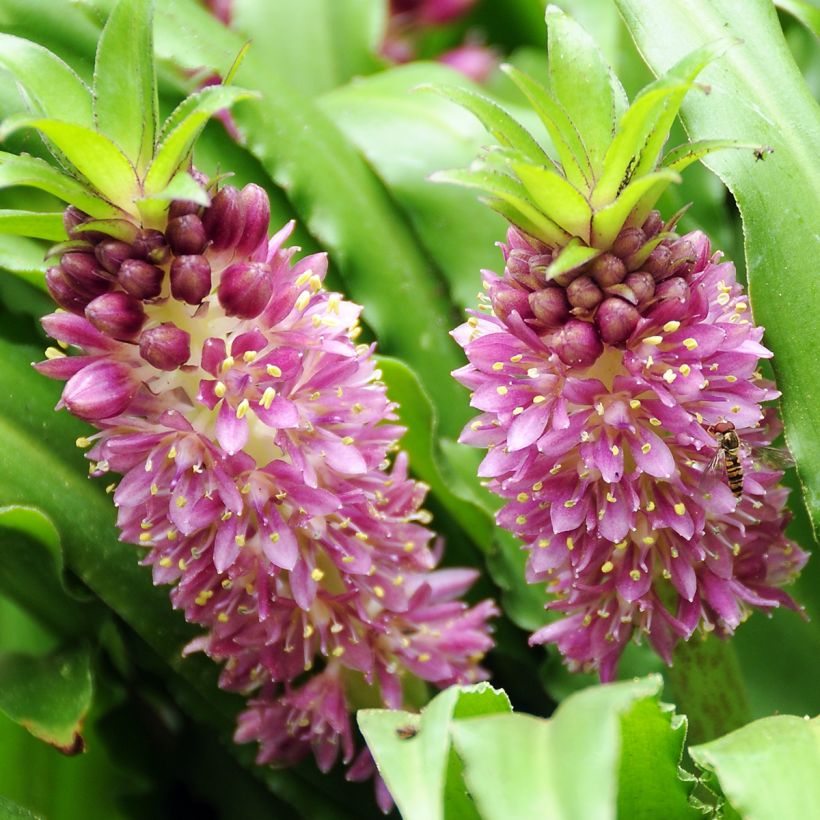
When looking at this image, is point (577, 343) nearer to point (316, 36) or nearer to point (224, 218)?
point (224, 218)

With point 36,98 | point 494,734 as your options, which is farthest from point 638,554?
point 36,98

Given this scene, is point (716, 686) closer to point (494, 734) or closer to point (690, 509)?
point (690, 509)

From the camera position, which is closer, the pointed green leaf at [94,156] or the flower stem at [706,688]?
the pointed green leaf at [94,156]

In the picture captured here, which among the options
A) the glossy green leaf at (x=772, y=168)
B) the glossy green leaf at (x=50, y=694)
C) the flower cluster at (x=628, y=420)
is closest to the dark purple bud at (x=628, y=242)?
the flower cluster at (x=628, y=420)

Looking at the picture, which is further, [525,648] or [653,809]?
[525,648]

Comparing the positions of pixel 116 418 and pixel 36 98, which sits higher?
pixel 36 98

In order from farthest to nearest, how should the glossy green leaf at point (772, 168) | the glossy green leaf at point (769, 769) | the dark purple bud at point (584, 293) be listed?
the glossy green leaf at point (772, 168) → the dark purple bud at point (584, 293) → the glossy green leaf at point (769, 769)

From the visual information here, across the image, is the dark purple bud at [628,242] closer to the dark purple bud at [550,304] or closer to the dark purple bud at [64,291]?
the dark purple bud at [550,304]

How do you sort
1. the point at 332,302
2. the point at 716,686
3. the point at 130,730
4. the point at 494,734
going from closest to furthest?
the point at 494,734
the point at 332,302
the point at 716,686
the point at 130,730
